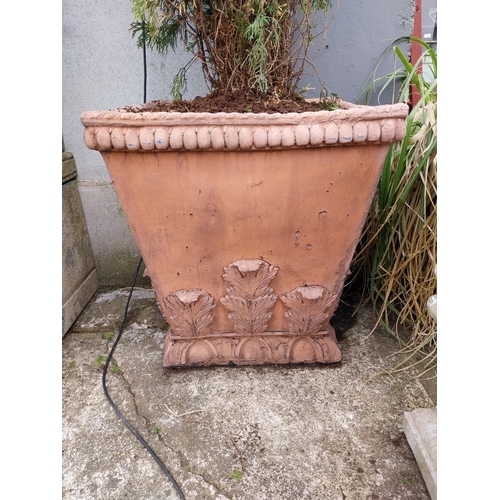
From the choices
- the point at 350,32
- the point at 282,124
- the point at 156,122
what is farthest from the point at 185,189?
the point at 350,32

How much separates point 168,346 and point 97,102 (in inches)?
43.3

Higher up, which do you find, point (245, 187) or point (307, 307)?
point (245, 187)

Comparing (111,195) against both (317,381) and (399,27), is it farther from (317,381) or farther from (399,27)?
(399,27)

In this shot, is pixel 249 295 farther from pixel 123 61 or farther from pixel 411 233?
pixel 123 61

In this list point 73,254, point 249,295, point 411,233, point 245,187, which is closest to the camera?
point 245,187

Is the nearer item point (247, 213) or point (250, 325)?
point (247, 213)

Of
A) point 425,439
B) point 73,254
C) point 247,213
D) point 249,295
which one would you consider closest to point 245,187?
point 247,213

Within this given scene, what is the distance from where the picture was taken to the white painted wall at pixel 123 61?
61.9 inches

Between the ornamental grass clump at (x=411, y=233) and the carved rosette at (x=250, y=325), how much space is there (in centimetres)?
31

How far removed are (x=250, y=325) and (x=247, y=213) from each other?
1.23 ft

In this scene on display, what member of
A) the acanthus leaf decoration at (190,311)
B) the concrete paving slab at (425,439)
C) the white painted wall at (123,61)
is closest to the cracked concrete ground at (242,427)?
the concrete paving slab at (425,439)

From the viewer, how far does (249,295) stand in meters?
1.18

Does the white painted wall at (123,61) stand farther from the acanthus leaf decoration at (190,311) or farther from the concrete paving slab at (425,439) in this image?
the concrete paving slab at (425,439)

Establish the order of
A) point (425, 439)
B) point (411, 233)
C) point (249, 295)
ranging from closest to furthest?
point (425, 439)
point (249, 295)
point (411, 233)
